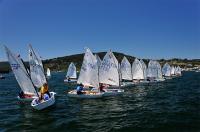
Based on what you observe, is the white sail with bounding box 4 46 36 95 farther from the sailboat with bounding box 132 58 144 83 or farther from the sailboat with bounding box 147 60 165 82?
the sailboat with bounding box 147 60 165 82

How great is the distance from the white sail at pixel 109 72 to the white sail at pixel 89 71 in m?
4.13

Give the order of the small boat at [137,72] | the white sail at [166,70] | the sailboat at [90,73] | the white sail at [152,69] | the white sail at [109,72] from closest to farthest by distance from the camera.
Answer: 1. the sailboat at [90,73]
2. the white sail at [109,72]
3. the small boat at [137,72]
4. the white sail at [152,69]
5. the white sail at [166,70]

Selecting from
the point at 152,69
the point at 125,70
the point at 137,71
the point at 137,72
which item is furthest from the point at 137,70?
the point at 152,69

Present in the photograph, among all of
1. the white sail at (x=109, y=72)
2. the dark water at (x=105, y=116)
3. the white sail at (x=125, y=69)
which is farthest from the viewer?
the white sail at (x=125, y=69)

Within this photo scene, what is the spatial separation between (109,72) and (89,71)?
5.26m

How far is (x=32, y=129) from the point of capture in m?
33.3

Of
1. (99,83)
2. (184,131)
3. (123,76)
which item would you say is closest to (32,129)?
(184,131)

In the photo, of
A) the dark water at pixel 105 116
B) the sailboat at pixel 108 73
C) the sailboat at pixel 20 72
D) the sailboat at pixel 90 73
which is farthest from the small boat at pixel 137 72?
the sailboat at pixel 20 72

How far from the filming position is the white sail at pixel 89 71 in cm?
5822

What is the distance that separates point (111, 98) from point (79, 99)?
17.7 ft

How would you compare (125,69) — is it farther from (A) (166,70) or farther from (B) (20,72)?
(A) (166,70)

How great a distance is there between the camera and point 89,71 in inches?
2333

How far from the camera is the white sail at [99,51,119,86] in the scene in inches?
2473

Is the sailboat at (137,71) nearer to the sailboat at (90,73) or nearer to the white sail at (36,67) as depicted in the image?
Answer: the sailboat at (90,73)
